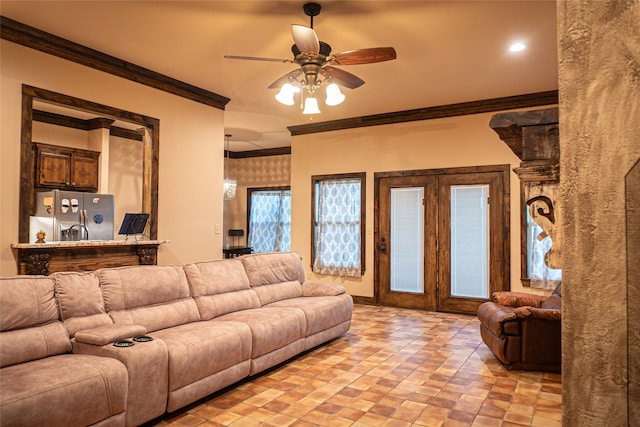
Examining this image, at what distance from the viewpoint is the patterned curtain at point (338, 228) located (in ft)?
23.2

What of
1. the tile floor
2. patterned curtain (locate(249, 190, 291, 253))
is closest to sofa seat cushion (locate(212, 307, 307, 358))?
the tile floor

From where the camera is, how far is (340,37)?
4.00 m

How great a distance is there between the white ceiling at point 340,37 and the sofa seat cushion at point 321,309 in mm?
2632

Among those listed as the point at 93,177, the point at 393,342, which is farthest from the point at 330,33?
the point at 93,177

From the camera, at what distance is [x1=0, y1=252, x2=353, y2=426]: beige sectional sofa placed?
2115 mm

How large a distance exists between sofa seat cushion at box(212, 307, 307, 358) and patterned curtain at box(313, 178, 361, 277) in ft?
10.4

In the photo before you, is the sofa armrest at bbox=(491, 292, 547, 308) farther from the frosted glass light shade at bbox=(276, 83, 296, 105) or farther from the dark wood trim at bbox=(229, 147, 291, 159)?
the dark wood trim at bbox=(229, 147, 291, 159)

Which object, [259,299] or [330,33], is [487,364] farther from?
[330,33]

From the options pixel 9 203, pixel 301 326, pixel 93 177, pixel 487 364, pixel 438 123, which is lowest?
pixel 487 364

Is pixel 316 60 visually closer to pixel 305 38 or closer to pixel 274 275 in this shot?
pixel 305 38

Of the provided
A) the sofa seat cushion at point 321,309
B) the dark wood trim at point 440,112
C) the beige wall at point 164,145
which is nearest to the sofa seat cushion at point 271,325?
the sofa seat cushion at point 321,309

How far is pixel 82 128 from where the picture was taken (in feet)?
23.9

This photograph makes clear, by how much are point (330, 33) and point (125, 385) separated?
3.33 m

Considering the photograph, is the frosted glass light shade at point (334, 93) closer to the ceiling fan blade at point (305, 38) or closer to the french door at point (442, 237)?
the ceiling fan blade at point (305, 38)
